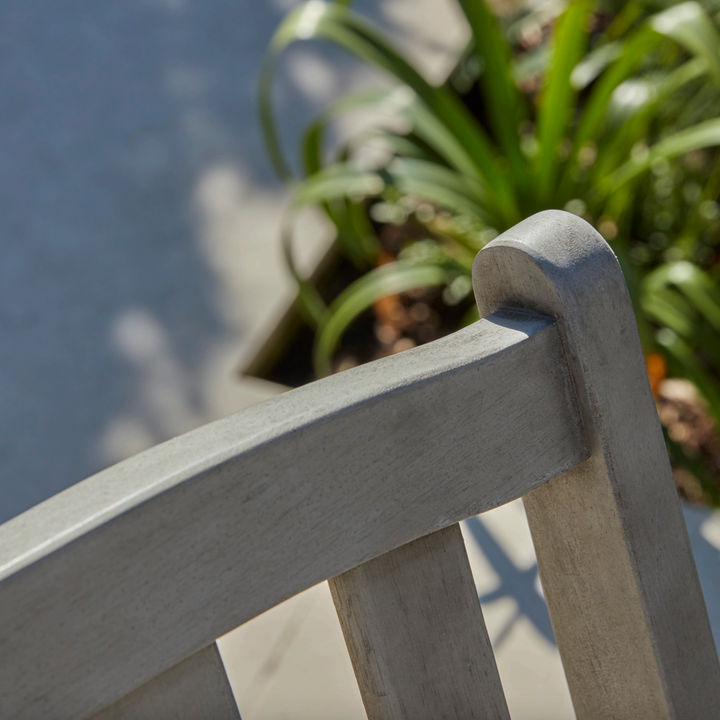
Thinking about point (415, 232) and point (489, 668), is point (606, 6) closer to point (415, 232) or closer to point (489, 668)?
point (415, 232)

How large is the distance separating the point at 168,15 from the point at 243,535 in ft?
7.50

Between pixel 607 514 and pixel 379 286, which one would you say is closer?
pixel 607 514

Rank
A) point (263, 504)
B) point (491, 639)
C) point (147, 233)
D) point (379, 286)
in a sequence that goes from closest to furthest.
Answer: point (263, 504) → point (491, 639) → point (379, 286) → point (147, 233)

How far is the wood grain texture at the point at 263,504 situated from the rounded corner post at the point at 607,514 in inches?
0.7

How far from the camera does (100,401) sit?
1552 mm

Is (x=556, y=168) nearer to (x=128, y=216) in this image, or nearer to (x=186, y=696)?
(x=128, y=216)

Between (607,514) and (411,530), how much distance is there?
111 millimetres

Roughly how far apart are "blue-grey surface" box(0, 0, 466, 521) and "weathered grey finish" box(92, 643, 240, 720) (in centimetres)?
119

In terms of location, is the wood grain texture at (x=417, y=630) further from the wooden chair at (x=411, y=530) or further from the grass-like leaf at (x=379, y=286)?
the grass-like leaf at (x=379, y=286)

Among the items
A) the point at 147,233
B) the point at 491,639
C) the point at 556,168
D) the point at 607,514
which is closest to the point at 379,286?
the point at 556,168

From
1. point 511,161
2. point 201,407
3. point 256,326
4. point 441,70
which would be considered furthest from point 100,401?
point 441,70

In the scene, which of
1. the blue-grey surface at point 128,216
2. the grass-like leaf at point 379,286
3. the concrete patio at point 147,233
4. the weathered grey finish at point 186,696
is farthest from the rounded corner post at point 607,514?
the blue-grey surface at point 128,216

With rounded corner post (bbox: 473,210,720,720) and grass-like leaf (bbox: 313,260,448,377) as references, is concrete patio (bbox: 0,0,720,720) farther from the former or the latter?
rounded corner post (bbox: 473,210,720,720)

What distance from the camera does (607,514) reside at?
383mm
